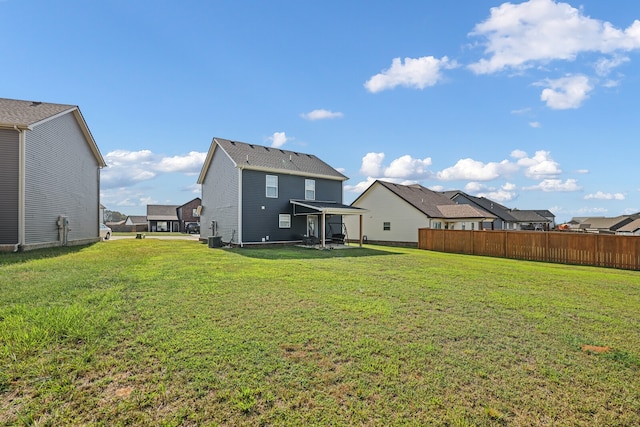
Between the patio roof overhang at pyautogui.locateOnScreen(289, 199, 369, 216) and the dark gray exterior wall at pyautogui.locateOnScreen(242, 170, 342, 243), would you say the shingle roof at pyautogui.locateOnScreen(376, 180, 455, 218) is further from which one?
the dark gray exterior wall at pyautogui.locateOnScreen(242, 170, 342, 243)

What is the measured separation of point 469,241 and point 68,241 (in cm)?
2228

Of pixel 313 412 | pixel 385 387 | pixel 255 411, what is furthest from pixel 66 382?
pixel 385 387

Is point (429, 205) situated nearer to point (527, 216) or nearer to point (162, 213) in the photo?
point (527, 216)

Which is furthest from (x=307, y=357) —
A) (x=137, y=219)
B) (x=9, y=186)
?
(x=137, y=219)

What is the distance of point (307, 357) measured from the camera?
3.91 metres

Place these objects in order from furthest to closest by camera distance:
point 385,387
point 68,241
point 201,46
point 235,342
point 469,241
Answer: point 469,241 → point 68,241 → point 201,46 → point 235,342 → point 385,387

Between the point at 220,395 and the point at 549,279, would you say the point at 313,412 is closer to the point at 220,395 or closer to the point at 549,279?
the point at 220,395

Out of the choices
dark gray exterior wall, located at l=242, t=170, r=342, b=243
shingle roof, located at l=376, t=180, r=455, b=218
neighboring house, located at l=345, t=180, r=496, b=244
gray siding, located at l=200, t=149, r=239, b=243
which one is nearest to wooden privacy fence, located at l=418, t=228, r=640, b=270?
neighboring house, located at l=345, t=180, r=496, b=244

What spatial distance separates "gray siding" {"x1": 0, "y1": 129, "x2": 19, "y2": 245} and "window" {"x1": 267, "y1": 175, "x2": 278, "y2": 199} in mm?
11262

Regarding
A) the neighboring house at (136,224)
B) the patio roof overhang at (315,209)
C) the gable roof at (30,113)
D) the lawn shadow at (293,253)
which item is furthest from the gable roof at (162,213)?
the lawn shadow at (293,253)

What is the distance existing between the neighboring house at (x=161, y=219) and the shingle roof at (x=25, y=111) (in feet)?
156

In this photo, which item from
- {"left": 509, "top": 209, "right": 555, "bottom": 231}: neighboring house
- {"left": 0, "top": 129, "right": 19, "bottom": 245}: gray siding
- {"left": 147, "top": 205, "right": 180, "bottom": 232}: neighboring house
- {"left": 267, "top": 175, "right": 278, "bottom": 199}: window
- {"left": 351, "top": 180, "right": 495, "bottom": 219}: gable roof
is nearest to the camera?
{"left": 0, "top": 129, "right": 19, "bottom": 245}: gray siding

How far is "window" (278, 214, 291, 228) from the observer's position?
20469mm

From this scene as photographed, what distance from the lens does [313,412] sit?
294 cm
